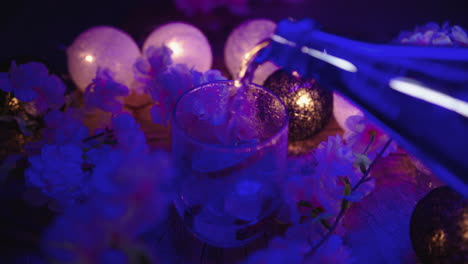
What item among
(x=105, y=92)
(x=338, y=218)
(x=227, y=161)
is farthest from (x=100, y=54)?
(x=338, y=218)

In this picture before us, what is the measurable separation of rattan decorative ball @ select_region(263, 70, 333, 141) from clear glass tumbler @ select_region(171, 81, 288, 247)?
0.12 m

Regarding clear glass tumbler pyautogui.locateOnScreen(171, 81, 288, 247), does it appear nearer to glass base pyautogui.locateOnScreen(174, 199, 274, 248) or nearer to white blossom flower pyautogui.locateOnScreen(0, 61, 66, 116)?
glass base pyautogui.locateOnScreen(174, 199, 274, 248)

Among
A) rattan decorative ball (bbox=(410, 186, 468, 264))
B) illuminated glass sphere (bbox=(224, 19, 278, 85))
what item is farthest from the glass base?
illuminated glass sphere (bbox=(224, 19, 278, 85))

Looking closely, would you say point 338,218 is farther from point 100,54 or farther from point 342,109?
point 100,54

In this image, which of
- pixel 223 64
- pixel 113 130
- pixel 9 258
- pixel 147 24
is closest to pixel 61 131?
pixel 113 130

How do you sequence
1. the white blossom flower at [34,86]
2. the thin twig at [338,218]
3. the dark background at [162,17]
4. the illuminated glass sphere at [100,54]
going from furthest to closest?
the dark background at [162,17] < the illuminated glass sphere at [100,54] < the white blossom flower at [34,86] < the thin twig at [338,218]

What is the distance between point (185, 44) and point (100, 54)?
16 cm

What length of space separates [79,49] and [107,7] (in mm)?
443

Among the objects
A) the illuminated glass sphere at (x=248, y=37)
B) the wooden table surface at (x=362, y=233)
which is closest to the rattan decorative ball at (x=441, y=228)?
the wooden table surface at (x=362, y=233)

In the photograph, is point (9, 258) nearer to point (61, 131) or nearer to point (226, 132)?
point (61, 131)

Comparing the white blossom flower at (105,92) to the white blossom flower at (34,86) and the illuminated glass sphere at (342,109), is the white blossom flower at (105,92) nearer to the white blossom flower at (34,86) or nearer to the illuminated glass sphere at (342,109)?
the white blossom flower at (34,86)

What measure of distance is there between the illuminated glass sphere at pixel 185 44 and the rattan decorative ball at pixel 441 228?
1.53 ft

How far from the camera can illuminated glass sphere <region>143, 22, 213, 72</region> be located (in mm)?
678

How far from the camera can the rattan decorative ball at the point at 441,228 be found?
0.37 meters
